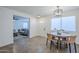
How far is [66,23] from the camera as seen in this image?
588 centimetres

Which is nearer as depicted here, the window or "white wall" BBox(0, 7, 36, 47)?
"white wall" BBox(0, 7, 36, 47)

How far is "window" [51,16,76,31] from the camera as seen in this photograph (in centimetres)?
537

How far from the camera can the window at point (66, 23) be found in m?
5.37

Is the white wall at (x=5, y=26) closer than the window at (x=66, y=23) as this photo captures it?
Yes

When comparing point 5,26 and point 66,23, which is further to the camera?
point 66,23

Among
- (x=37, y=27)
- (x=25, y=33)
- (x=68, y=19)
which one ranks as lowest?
(x=25, y=33)

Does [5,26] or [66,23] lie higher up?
[66,23]

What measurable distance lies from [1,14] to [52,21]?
11.1ft
